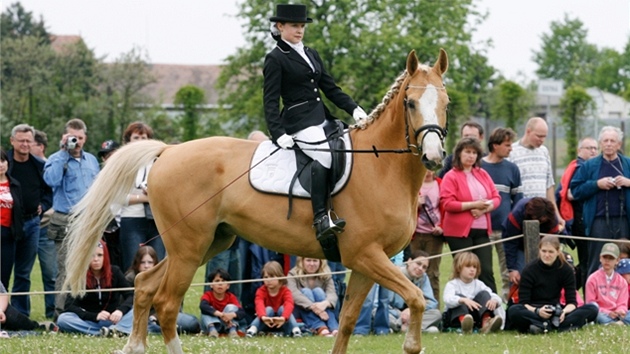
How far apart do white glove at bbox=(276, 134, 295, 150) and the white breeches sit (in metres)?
0.12

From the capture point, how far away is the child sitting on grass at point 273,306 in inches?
462

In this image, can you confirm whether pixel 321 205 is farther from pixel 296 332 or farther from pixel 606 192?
pixel 606 192

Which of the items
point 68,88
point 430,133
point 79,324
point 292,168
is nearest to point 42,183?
point 79,324

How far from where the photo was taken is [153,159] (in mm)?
9492

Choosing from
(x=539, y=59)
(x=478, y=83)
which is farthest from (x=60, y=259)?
(x=539, y=59)

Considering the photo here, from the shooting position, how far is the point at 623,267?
12.7 m

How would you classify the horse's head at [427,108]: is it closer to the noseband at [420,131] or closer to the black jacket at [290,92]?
the noseband at [420,131]

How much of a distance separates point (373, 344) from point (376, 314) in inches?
47.1

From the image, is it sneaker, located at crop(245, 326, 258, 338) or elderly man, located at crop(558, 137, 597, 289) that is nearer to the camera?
sneaker, located at crop(245, 326, 258, 338)

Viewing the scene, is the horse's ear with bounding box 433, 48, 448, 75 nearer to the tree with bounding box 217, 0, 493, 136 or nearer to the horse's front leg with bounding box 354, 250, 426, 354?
the horse's front leg with bounding box 354, 250, 426, 354

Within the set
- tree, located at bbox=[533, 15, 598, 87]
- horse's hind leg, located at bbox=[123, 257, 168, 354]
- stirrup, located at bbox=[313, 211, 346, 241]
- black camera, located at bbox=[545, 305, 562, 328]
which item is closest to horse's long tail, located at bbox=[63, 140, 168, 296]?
horse's hind leg, located at bbox=[123, 257, 168, 354]

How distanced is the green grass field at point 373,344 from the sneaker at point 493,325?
0.12 m

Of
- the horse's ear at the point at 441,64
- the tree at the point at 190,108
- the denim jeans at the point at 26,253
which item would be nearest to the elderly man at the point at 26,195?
the denim jeans at the point at 26,253

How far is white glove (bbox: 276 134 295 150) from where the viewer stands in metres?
8.49
